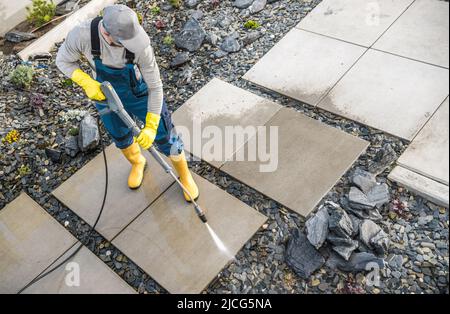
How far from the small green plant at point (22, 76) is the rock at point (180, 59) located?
1.68 m

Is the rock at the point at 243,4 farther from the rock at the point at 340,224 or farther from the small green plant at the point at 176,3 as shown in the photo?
the rock at the point at 340,224

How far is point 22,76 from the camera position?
199 inches

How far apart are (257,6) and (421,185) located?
318 cm

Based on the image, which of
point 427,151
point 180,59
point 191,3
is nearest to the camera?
point 427,151

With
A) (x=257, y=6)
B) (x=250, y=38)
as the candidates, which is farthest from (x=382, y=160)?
(x=257, y=6)

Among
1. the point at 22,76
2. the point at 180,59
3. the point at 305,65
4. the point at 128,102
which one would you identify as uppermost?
the point at 128,102

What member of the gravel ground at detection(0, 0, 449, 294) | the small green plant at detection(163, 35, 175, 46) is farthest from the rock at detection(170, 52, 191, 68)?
the small green plant at detection(163, 35, 175, 46)

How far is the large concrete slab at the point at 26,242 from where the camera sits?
3719 mm

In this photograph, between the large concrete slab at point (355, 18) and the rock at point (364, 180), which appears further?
the large concrete slab at point (355, 18)

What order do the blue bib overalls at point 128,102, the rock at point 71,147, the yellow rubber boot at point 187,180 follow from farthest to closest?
1. the rock at point 71,147
2. the yellow rubber boot at point 187,180
3. the blue bib overalls at point 128,102

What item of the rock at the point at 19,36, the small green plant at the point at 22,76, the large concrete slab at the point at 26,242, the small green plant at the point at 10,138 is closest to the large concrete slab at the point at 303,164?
the large concrete slab at the point at 26,242

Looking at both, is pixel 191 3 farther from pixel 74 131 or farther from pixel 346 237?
pixel 346 237
